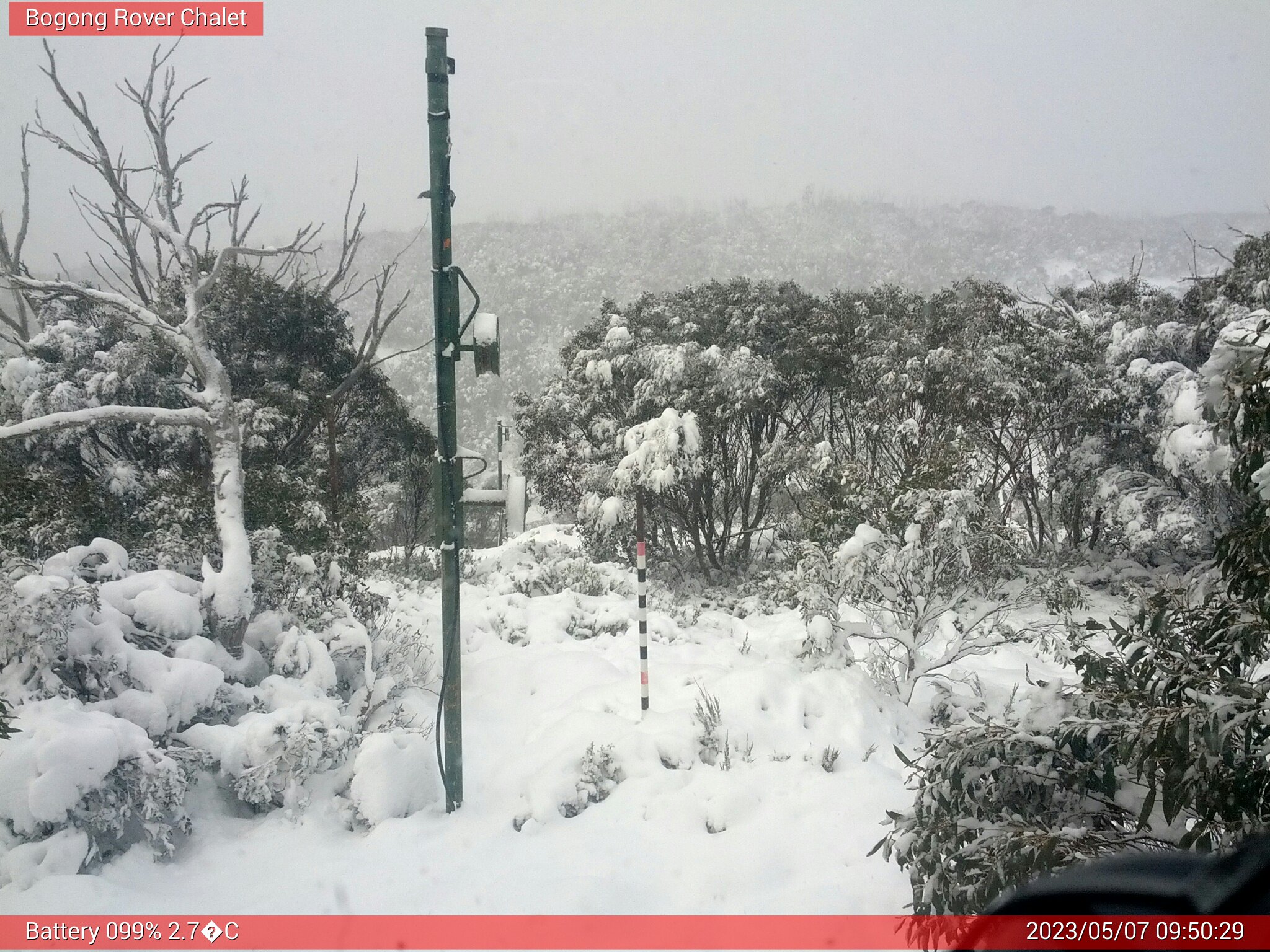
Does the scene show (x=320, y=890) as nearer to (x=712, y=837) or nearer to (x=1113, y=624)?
(x=712, y=837)

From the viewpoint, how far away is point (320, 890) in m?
3.45

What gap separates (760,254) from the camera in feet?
87.5

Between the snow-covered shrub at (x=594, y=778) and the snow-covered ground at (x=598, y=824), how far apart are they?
3 cm

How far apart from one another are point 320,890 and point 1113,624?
3617 mm

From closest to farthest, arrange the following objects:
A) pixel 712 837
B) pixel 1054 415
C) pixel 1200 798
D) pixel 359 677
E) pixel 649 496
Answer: pixel 1200 798, pixel 712 837, pixel 359 677, pixel 649 496, pixel 1054 415

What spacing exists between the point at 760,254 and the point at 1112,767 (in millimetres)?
26238

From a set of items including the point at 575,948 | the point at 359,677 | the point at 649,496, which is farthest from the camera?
the point at 649,496

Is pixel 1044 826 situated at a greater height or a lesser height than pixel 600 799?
greater

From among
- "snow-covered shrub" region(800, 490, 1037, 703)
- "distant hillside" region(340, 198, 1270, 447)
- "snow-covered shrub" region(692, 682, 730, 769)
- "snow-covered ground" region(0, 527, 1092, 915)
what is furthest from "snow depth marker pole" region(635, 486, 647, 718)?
"distant hillside" region(340, 198, 1270, 447)

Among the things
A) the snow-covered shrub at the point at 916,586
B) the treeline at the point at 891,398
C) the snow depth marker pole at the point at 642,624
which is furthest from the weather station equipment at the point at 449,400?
the treeline at the point at 891,398

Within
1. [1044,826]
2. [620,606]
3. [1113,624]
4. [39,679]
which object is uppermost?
[1113,624]

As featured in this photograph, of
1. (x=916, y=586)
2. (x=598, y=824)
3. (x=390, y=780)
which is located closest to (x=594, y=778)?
(x=598, y=824)

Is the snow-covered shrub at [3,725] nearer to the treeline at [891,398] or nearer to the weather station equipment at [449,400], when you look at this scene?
the weather station equipment at [449,400]

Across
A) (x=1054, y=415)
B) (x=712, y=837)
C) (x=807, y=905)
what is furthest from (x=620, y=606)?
(x=1054, y=415)
